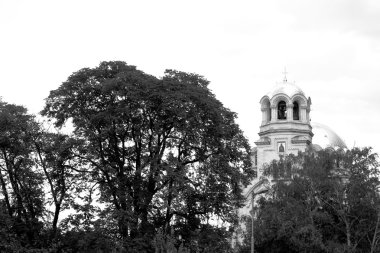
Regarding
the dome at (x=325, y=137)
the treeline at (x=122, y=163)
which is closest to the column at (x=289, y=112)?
the dome at (x=325, y=137)

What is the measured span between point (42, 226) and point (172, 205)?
637cm

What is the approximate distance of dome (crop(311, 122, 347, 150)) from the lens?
7762cm

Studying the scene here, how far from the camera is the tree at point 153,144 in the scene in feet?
119

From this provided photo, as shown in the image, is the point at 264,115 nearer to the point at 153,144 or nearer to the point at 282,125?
the point at 282,125

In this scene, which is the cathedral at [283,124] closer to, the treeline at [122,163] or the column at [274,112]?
the column at [274,112]

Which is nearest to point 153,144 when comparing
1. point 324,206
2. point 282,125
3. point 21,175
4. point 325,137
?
point 21,175

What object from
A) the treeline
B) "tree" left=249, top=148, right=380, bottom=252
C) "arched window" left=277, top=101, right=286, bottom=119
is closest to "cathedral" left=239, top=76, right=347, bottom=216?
"arched window" left=277, top=101, right=286, bottom=119

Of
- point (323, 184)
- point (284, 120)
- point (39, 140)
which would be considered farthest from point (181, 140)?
point (284, 120)

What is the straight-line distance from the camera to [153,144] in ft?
124

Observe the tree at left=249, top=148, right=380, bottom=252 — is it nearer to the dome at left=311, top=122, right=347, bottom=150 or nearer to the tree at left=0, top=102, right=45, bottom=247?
the tree at left=0, top=102, right=45, bottom=247

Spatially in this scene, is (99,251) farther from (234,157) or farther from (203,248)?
(234,157)

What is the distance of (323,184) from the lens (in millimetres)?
43219

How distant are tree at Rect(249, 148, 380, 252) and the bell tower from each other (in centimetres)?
2523

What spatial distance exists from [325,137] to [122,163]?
44.4m
